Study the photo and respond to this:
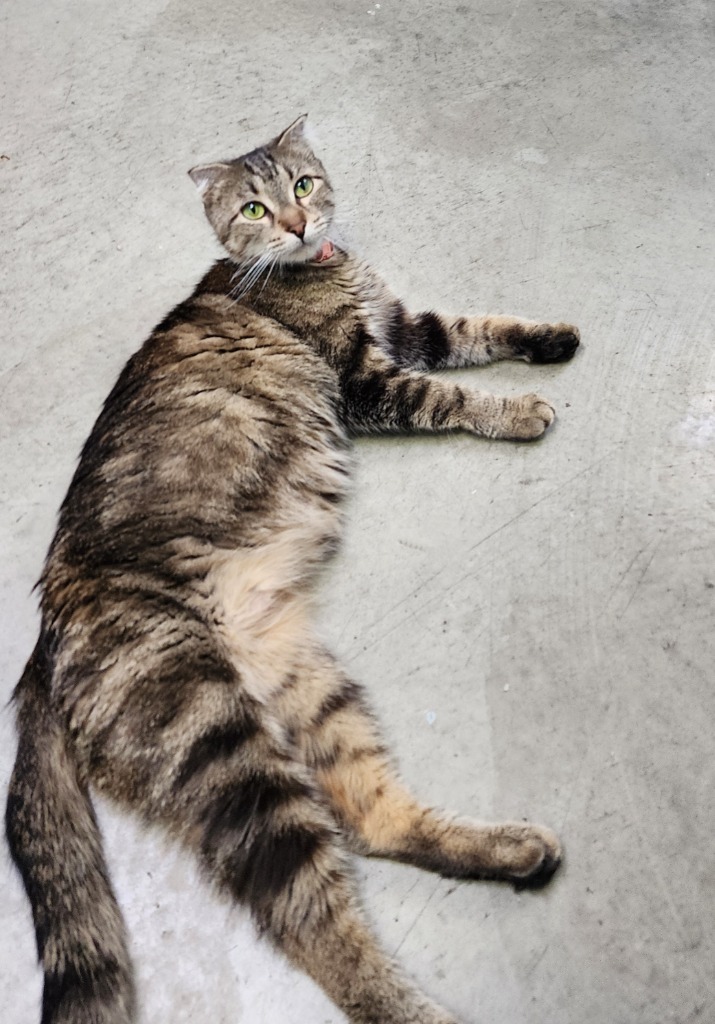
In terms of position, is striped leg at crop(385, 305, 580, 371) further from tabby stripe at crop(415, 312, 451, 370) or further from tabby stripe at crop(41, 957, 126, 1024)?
tabby stripe at crop(41, 957, 126, 1024)

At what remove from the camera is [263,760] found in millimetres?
1507

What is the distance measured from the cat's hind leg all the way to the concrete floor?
5 cm

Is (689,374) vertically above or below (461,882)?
above

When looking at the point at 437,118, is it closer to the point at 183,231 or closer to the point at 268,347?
the point at 183,231

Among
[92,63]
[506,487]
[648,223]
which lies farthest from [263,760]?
[92,63]

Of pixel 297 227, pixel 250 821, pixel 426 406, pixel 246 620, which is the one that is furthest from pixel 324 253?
pixel 250 821

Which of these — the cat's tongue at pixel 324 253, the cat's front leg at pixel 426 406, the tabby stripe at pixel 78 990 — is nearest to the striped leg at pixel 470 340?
the cat's front leg at pixel 426 406

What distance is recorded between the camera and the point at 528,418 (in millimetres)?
2049

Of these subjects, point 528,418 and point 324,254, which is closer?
point 528,418

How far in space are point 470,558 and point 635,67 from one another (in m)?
1.93

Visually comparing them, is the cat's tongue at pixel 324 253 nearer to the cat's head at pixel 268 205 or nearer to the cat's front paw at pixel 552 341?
the cat's head at pixel 268 205

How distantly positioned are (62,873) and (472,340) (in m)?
1.56

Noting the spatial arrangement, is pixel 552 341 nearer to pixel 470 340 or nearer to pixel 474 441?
pixel 470 340

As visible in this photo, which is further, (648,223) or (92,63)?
(92,63)
